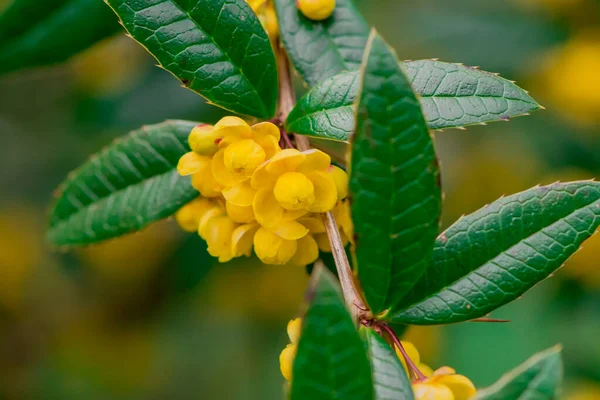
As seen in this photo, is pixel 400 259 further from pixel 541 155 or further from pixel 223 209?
pixel 541 155

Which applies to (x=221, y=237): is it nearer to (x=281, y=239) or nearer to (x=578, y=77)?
(x=281, y=239)

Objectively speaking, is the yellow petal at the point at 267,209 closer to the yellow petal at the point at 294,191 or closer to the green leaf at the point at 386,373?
the yellow petal at the point at 294,191

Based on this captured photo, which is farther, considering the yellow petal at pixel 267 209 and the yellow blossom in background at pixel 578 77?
the yellow blossom in background at pixel 578 77

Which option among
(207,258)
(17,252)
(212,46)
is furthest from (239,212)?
(17,252)

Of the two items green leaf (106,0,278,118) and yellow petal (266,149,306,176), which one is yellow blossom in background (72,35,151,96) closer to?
green leaf (106,0,278,118)

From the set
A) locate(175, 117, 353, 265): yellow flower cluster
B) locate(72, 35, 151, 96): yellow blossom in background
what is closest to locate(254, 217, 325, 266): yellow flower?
locate(175, 117, 353, 265): yellow flower cluster

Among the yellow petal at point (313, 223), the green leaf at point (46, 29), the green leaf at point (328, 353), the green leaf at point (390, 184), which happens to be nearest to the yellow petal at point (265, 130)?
the yellow petal at point (313, 223)

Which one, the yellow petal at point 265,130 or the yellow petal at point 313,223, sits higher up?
the yellow petal at point 265,130

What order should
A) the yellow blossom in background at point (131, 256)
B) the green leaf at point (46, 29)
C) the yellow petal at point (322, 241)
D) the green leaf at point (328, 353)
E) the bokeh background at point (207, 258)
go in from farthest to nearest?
the yellow blossom in background at point (131, 256) < the bokeh background at point (207, 258) < the green leaf at point (46, 29) < the yellow petal at point (322, 241) < the green leaf at point (328, 353)
